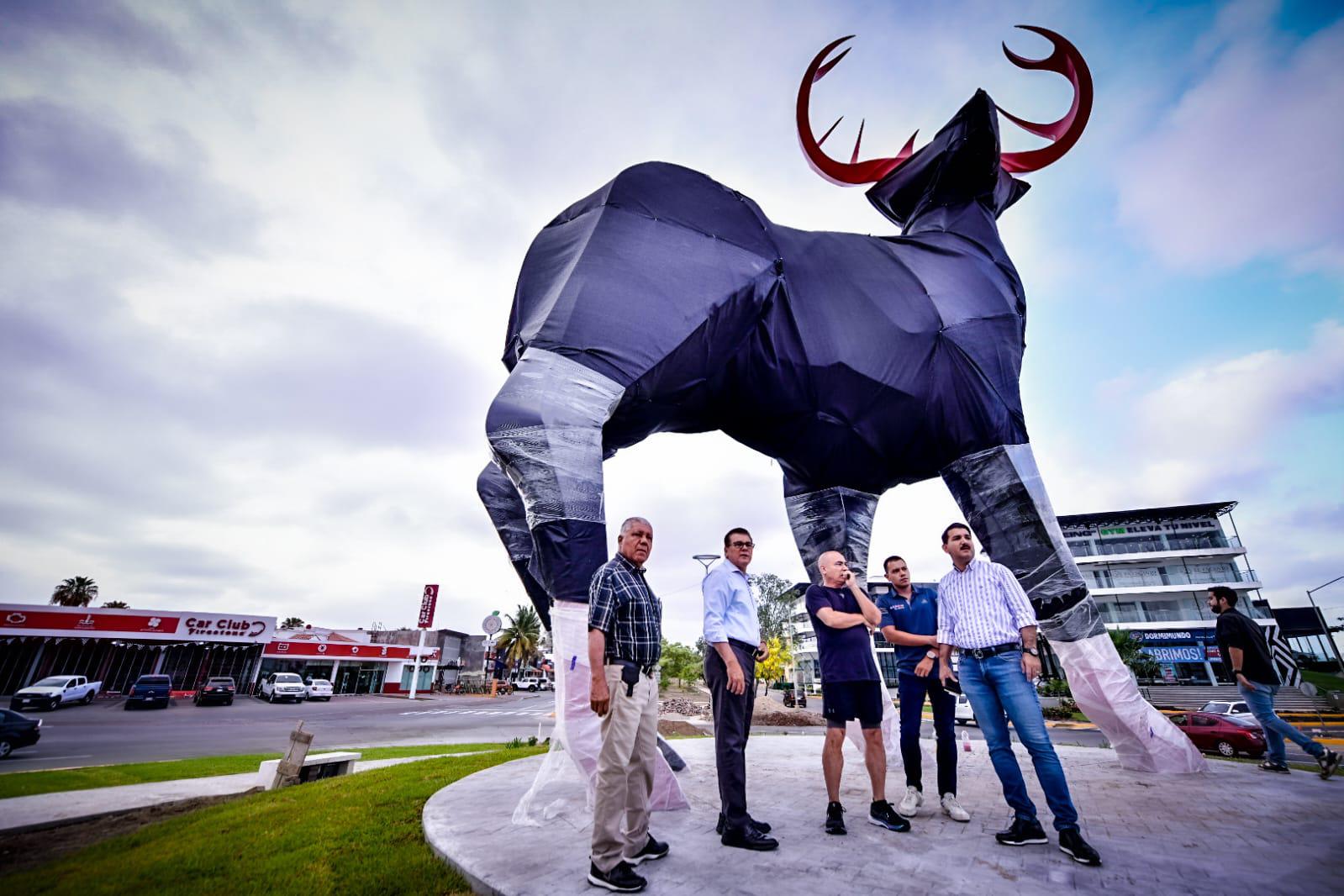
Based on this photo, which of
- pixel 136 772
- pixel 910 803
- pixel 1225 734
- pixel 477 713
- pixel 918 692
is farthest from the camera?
pixel 477 713

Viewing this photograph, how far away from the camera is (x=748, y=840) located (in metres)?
2.90

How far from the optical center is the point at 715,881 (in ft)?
8.15

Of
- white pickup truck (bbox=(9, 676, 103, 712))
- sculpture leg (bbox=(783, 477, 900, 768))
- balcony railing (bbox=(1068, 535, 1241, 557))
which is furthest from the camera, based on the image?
balcony railing (bbox=(1068, 535, 1241, 557))

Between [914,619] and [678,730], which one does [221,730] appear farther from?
[914,619]

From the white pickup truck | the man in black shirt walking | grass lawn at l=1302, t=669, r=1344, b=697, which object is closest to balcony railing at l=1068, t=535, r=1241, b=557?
grass lawn at l=1302, t=669, r=1344, b=697

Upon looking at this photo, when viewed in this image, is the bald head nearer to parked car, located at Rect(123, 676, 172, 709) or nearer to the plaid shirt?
the plaid shirt

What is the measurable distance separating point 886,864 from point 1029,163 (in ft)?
22.0

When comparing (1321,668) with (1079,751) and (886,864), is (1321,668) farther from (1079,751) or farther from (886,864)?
(886,864)

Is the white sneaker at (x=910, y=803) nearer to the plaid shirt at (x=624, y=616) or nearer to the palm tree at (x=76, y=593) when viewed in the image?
the plaid shirt at (x=624, y=616)

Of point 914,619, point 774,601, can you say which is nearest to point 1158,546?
point 774,601

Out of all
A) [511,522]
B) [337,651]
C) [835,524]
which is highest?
[337,651]

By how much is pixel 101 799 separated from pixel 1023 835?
833cm

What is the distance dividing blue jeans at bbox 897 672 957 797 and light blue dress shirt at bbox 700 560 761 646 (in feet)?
3.85

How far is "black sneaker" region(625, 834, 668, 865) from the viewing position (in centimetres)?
270
